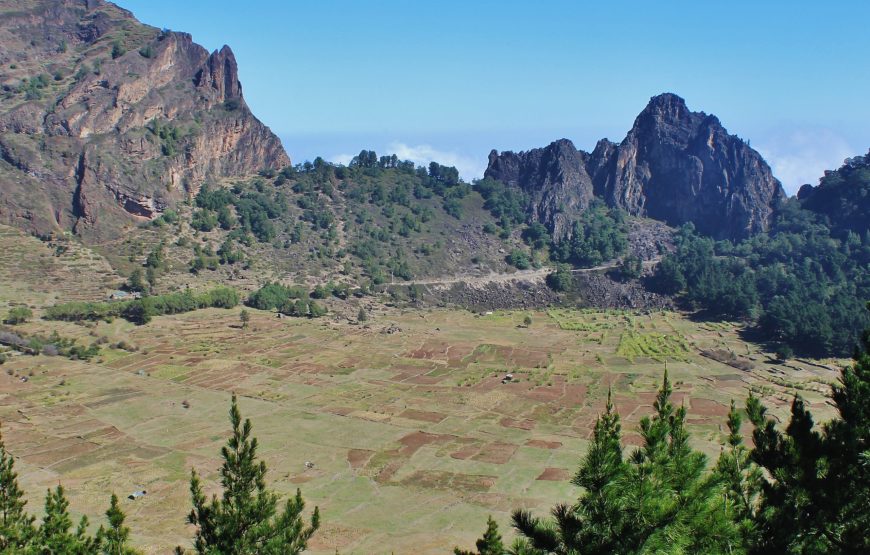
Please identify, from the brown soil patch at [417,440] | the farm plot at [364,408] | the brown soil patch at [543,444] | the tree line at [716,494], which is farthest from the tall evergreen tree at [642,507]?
the brown soil patch at [543,444]

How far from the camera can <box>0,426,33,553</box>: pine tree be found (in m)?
22.0

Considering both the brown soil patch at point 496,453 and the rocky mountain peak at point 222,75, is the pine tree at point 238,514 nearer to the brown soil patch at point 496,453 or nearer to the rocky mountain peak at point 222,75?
the brown soil patch at point 496,453

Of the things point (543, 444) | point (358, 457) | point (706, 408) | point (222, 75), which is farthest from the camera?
point (222, 75)

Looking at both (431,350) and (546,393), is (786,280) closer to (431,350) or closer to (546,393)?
(431,350)

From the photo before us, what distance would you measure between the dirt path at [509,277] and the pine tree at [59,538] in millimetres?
123532

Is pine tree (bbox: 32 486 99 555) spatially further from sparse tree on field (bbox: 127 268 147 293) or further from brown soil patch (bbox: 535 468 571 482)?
sparse tree on field (bbox: 127 268 147 293)

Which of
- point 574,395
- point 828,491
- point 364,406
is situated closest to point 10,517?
point 828,491

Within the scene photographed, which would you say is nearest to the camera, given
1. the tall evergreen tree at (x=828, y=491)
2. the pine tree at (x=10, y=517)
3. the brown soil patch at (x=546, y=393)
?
the tall evergreen tree at (x=828, y=491)

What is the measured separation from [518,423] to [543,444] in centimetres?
618

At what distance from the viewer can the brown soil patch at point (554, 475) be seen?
5189 centimetres

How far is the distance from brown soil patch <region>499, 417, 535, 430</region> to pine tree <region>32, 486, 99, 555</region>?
46.7 meters

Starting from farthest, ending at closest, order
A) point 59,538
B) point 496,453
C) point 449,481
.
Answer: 1. point 496,453
2. point 449,481
3. point 59,538

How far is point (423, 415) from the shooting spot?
69125 millimetres

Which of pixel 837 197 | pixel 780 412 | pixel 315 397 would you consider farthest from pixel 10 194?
pixel 837 197
